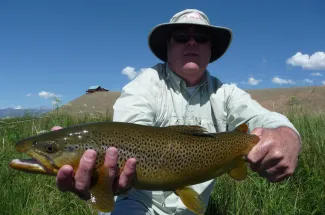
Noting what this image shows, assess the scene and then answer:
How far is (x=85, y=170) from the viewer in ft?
7.64

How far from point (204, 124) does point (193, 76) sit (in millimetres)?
527

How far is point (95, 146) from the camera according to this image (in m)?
2.45

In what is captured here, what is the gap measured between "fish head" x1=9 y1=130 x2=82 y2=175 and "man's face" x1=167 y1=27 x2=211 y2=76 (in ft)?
5.19

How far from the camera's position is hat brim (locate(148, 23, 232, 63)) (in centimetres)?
394

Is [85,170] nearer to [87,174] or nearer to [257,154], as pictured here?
[87,174]

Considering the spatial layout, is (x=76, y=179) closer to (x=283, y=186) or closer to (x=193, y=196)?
(x=193, y=196)

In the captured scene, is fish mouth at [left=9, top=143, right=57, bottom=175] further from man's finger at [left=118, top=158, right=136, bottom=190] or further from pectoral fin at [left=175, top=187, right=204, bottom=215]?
pectoral fin at [left=175, top=187, right=204, bottom=215]

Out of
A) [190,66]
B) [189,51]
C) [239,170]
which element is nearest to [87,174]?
[239,170]

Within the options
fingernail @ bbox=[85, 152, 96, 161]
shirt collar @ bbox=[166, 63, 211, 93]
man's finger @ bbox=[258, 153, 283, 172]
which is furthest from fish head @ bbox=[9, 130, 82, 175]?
shirt collar @ bbox=[166, 63, 211, 93]

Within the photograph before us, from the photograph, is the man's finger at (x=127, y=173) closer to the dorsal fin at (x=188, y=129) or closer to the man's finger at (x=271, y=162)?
the dorsal fin at (x=188, y=129)

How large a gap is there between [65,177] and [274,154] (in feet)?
4.87

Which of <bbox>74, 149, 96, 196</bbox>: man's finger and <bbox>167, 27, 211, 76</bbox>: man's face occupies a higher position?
<bbox>167, 27, 211, 76</bbox>: man's face

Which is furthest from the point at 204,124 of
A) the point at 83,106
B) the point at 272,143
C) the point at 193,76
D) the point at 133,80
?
the point at 83,106

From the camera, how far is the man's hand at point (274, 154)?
2459mm
